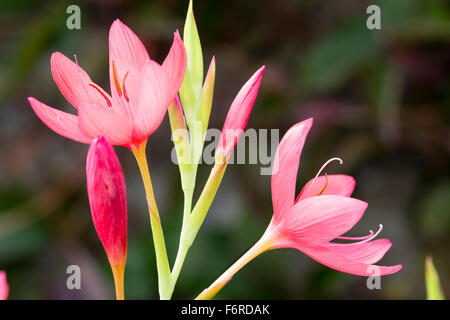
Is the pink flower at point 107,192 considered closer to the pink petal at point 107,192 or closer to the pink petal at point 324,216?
the pink petal at point 107,192

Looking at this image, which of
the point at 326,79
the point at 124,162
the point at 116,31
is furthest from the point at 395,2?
the point at 116,31

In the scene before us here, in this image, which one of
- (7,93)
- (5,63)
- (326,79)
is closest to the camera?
(326,79)

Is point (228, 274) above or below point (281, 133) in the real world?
below

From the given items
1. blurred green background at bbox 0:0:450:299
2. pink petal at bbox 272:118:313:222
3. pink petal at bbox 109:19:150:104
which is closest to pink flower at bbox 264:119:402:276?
pink petal at bbox 272:118:313:222

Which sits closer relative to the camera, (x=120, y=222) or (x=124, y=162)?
(x=120, y=222)

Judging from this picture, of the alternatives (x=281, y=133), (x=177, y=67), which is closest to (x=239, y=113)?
(x=177, y=67)

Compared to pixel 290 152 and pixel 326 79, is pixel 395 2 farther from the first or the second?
pixel 290 152

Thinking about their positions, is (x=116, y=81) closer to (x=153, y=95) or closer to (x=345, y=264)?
(x=153, y=95)

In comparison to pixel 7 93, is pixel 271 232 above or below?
below
